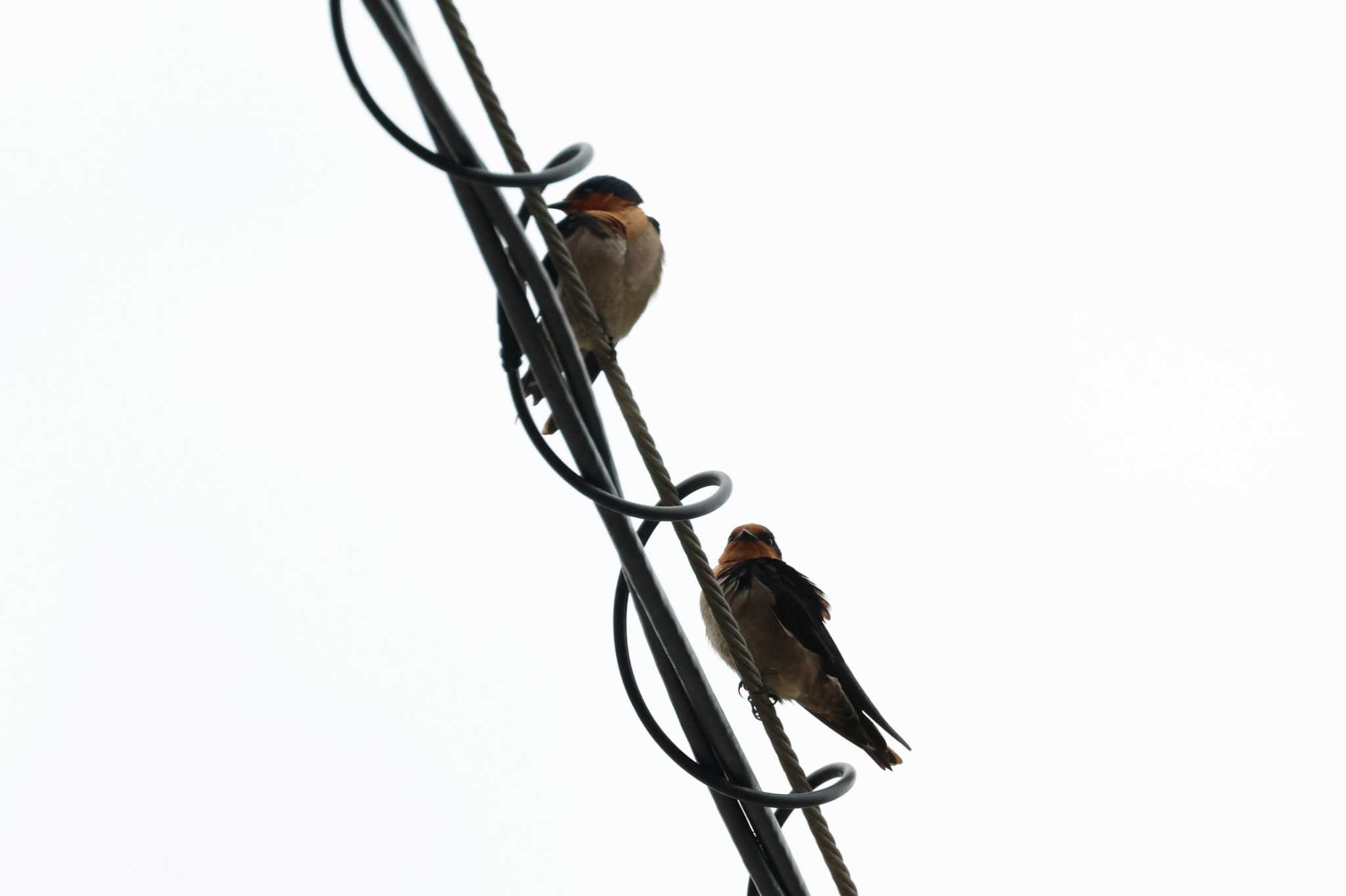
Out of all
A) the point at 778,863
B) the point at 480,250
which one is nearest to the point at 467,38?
the point at 480,250

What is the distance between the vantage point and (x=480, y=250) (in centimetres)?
212

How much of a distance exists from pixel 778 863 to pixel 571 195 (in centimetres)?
346

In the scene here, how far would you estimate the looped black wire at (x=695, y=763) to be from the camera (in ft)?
8.33

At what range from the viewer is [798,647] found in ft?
18.1

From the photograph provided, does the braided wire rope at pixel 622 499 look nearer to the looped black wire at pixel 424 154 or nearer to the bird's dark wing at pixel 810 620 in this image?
the looped black wire at pixel 424 154

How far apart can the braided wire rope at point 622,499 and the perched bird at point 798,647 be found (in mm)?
2715

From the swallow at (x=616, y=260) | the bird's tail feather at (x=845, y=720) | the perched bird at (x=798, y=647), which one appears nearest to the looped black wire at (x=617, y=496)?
the swallow at (x=616, y=260)

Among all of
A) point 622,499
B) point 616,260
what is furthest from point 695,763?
point 616,260

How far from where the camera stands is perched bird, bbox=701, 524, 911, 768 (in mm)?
5516

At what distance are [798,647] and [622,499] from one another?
11.1 feet

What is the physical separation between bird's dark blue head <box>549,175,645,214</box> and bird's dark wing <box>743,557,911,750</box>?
61.7 inches

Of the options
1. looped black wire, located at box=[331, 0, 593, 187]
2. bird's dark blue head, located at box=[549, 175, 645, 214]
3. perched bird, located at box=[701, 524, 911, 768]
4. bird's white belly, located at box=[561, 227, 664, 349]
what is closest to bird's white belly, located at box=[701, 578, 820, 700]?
perched bird, located at box=[701, 524, 911, 768]

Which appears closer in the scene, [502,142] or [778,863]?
[502,142]

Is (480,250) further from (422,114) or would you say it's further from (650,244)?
(650,244)
